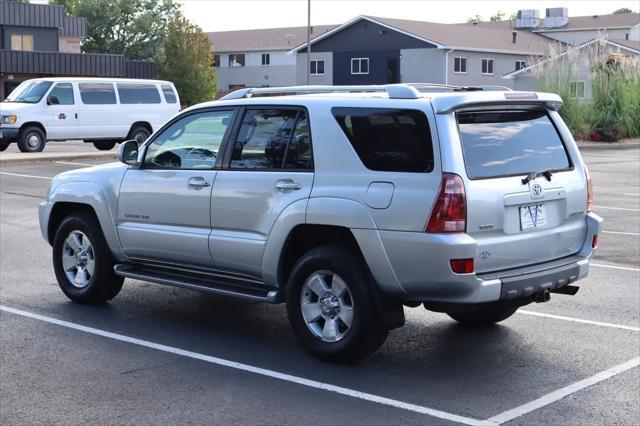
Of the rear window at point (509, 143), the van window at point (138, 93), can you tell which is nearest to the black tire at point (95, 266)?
the rear window at point (509, 143)

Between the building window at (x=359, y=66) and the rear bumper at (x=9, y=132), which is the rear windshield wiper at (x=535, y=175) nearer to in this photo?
the rear bumper at (x=9, y=132)

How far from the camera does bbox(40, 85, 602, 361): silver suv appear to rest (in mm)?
6512

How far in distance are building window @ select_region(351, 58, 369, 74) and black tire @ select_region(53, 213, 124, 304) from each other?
63.5 m

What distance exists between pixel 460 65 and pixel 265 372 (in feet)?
206

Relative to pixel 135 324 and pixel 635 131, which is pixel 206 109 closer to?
pixel 135 324

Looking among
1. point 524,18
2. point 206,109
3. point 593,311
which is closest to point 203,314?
point 206,109

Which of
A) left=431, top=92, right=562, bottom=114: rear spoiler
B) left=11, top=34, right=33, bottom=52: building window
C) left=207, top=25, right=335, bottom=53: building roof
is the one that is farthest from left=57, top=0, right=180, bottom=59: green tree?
left=431, top=92, right=562, bottom=114: rear spoiler

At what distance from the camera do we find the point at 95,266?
8.64 m

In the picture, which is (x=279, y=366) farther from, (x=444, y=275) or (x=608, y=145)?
(x=608, y=145)

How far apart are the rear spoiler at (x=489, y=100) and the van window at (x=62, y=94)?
21508 millimetres

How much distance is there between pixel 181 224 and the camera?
7.90 metres

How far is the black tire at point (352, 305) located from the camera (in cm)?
673

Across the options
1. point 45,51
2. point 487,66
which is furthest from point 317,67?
point 45,51

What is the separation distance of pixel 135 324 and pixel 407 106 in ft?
9.72
